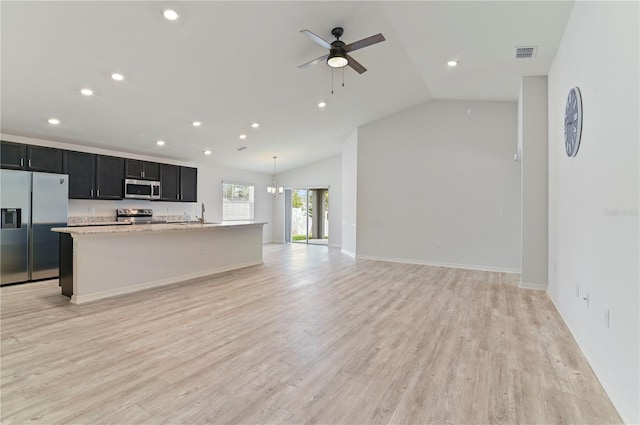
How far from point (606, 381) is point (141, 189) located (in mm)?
7440

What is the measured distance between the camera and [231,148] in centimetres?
744

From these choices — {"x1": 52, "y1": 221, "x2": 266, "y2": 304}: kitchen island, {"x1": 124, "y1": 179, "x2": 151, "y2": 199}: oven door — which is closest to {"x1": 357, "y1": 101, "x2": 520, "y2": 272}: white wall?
Answer: {"x1": 52, "y1": 221, "x2": 266, "y2": 304}: kitchen island

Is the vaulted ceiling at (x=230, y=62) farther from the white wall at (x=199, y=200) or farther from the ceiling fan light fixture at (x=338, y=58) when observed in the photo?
the ceiling fan light fixture at (x=338, y=58)

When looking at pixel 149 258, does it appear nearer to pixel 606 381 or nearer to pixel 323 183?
pixel 606 381

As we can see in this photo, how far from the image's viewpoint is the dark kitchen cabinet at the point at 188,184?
7543 millimetres

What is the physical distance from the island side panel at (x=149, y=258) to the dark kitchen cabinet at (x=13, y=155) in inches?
89.7

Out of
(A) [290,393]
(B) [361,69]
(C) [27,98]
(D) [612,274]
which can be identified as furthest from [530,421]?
(C) [27,98]

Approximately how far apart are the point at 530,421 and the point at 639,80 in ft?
6.52

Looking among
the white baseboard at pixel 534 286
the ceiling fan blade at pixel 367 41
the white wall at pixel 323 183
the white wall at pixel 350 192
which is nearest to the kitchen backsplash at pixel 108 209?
the white wall at pixel 323 183

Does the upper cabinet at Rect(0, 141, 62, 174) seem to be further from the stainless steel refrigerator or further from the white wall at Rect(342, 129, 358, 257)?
the white wall at Rect(342, 129, 358, 257)

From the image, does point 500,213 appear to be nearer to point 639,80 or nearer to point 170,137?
point 639,80

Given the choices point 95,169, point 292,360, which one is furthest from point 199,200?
point 292,360

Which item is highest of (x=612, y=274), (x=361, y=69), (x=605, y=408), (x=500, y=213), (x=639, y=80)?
(x=361, y=69)

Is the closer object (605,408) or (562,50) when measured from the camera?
(605,408)
